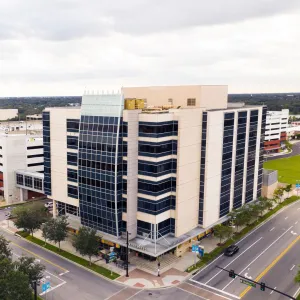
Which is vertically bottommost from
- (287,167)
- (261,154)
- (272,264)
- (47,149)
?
(272,264)

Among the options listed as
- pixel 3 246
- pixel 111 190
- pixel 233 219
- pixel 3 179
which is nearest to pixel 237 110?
pixel 233 219

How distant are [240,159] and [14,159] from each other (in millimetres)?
61790

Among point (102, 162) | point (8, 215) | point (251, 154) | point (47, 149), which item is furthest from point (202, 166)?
point (8, 215)

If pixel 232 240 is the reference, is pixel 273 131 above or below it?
above

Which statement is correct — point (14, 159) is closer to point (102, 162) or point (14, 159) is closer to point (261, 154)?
point (102, 162)

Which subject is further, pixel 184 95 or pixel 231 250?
pixel 184 95

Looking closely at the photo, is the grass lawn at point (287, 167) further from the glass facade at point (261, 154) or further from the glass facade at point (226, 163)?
the glass facade at point (226, 163)

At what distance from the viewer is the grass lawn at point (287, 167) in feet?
412

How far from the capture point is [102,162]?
6234 centimetres

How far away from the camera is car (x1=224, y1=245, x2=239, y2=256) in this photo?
6495cm

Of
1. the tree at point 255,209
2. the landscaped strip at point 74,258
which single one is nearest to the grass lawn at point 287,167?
the tree at point 255,209

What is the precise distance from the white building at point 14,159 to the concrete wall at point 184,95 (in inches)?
1544

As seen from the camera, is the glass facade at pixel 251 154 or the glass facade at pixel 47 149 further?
the glass facade at pixel 251 154

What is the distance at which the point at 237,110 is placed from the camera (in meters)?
74.1
